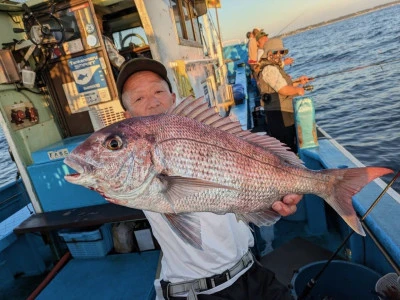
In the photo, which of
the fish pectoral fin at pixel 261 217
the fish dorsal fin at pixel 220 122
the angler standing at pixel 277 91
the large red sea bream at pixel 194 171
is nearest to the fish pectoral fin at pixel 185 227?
the large red sea bream at pixel 194 171

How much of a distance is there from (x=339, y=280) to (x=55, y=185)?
389 cm

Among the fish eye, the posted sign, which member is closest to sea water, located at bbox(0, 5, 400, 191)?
the posted sign

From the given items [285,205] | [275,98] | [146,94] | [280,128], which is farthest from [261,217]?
[280,128]

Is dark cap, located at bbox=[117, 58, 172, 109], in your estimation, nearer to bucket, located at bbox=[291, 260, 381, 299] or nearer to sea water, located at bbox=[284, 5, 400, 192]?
bucket, located at bbox=[291, 260, 381, 299]

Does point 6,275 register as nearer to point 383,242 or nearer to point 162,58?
point 162,58

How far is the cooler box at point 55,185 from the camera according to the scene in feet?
13.5

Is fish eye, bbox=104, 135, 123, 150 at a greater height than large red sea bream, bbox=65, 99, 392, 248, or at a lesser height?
greater

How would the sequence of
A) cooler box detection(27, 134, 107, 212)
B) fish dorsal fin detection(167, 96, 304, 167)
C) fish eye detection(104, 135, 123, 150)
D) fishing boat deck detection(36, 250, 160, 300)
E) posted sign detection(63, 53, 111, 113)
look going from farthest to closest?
posted sign detection(63, 53, 111, 113), cooler box detection(27, 134, 107, 212), fishing boat deck detection(36, 250, 160, 300), fish dorsal fin detection(167, 96, 304, 167), fish eye detection(104, 135, 123, 150)

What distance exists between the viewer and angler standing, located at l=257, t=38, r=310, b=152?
19.0ft

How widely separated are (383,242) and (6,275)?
17.2 feet

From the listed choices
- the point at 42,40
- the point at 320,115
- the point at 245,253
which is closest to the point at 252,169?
the point at 245,253

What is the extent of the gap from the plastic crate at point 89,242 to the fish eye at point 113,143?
284 cm

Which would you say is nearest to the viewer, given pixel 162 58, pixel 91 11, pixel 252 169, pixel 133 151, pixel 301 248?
pixel 133 151

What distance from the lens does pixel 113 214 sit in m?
3.72
